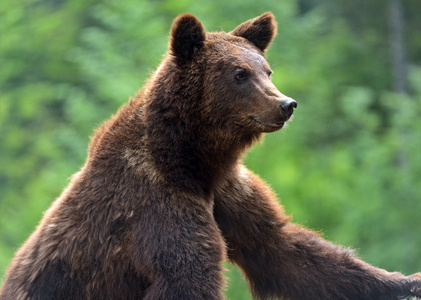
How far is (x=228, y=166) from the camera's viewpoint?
640 centimetres

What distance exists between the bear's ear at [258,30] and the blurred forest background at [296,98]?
14.2 meters

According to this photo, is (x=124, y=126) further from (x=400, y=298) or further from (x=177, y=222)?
(x=400, y=298)

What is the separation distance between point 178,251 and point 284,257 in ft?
4.37

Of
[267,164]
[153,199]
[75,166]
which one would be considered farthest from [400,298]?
[75,166]

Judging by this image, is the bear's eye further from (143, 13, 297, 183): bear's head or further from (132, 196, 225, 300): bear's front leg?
(132, 196, 225, 300): bear's front leg

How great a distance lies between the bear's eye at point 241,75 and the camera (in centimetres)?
626

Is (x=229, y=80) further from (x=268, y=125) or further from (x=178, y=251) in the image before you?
(x=178, y=251)

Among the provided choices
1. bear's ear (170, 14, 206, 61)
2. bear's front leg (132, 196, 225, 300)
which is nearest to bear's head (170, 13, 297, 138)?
bear's ear (170, 14, 206, 61)

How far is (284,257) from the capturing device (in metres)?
6.73

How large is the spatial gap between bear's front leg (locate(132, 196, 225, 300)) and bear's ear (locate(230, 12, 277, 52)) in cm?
161

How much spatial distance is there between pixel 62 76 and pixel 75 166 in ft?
40.1

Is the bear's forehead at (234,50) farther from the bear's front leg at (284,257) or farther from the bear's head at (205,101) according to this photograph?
the bear's front leg at (284,257)

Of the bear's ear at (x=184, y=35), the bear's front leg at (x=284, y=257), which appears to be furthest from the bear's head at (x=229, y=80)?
the bear's front leg at (x=284, y=257)

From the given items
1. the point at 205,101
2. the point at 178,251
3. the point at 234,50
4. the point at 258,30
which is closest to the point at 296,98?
the point at 258,30
